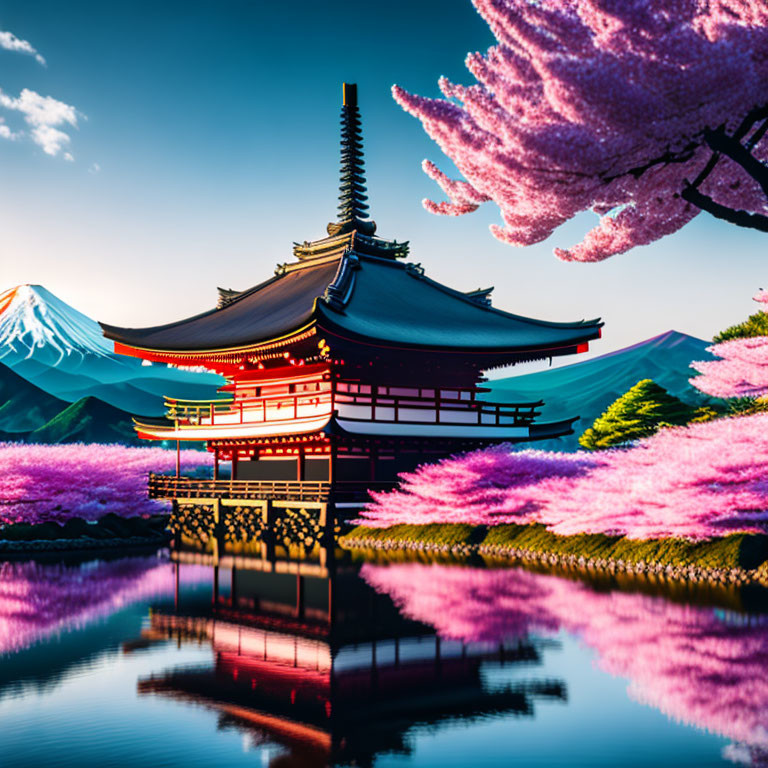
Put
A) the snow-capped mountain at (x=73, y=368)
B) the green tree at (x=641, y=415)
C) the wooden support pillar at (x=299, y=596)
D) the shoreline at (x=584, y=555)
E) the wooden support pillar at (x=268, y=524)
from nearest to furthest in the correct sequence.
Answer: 1. the wooden support pillar at (x=299, y=596)
2. the shoreline at (x=584, y=555)
3. the wooden support pillar at (x=268, y=524)
4. the green tree at (x=641, y=415)
5. the snow-capped mountain at (x=73, y=368)

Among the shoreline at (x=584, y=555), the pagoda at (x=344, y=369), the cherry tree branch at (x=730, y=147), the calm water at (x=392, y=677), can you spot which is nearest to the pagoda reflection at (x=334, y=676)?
the calm water at (x=392, y=677)

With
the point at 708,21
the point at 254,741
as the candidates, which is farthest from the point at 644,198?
the point at 254,741

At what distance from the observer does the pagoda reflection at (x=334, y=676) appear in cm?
716

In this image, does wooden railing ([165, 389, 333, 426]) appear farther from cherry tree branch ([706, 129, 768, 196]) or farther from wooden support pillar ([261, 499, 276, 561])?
cherry tree branch ([706, 129, 768, 196])

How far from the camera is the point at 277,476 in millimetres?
29156

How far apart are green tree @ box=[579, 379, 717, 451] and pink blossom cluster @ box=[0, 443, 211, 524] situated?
906 inches

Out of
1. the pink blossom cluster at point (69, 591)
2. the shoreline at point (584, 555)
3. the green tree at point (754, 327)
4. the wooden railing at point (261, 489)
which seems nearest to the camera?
the pink blossom cluster at point (69, 591)

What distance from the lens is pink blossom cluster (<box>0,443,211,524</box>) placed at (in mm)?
26391

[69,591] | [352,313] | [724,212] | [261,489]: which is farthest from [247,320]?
[724,212]

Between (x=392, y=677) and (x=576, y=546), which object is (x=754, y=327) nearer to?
(x=576, y=546)

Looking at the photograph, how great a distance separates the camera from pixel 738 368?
15.7m

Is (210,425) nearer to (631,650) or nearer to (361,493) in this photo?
(361,493)

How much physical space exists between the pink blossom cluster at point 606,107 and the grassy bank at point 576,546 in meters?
6.23

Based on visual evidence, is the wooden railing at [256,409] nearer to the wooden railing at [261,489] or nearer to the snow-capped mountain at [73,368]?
the wooden railing at [261,489]
